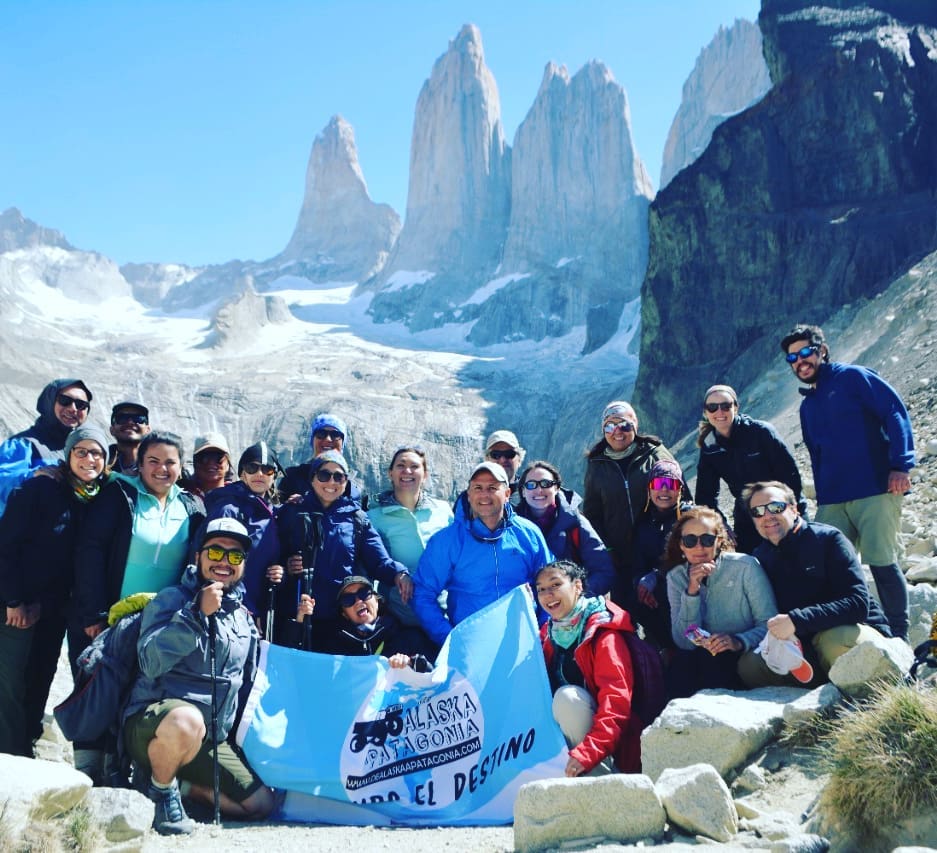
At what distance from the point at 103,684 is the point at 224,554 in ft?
3.33

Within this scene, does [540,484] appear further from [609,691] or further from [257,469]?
[257,469]

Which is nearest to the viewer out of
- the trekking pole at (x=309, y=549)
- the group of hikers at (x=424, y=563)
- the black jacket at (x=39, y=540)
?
the group of hikers at (x=424, y=563)

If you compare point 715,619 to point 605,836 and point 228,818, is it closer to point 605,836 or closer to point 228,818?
point 605,836

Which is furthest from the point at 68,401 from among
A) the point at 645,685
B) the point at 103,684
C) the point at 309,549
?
the point at 645,685

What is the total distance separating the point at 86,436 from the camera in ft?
18.8

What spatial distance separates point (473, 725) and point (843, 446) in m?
3.60

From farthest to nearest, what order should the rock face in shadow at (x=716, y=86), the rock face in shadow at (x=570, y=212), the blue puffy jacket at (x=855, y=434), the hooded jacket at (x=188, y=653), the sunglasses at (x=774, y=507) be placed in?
1. the rock face in shadow at (x=570, y=212)
2. the rock face in shadow at (x=716, y=86)
3. the blue puffy jacket at (x=855, y=434)
4. the sunglasses at (x=774, y=507)
5. the hooded jacket at (x=188, y=653)

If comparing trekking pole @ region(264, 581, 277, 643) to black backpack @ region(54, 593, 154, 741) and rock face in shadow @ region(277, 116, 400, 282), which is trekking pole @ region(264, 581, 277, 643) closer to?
black backpack @ region(54, 593, 154, 741)

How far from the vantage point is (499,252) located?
123875mm

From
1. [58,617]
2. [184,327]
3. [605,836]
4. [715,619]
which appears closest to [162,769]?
[58,617]

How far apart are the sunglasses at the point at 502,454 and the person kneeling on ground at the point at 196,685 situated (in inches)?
94.8

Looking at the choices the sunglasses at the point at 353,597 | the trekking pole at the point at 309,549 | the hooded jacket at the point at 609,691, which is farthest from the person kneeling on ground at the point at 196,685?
the hooded jacket at the point at 609,691

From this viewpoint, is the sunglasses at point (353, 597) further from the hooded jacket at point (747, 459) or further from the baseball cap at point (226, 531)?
the hooded jacket at point (747, 459)

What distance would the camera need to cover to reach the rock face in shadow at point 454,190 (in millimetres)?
122500
